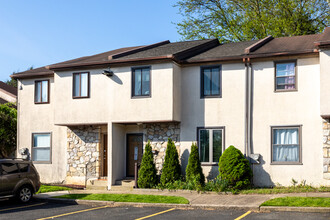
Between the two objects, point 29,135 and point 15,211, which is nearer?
point 15,211

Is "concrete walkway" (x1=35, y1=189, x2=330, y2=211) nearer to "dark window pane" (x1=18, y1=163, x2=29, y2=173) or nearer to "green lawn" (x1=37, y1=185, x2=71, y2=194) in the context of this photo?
"green lawn" (x1=37, y1=185, x2=71, y2=194)

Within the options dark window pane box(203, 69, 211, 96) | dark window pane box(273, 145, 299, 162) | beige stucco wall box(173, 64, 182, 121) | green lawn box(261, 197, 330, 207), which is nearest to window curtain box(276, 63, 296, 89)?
dark window pane box(273, 145, 299, 162)

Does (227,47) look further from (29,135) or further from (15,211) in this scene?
(15,211)

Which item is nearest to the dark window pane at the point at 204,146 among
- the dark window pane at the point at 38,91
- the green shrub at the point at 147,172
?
the green shrub at the point at 147,172

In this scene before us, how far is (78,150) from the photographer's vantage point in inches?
813

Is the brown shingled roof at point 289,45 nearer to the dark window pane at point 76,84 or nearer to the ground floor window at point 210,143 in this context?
the ground floor window at point 210,143

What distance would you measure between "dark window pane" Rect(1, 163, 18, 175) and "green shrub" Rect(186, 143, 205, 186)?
660 cm

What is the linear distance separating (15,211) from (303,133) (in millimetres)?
10874

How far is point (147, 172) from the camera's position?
1808cm

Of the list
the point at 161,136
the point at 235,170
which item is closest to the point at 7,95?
the point at 161,136

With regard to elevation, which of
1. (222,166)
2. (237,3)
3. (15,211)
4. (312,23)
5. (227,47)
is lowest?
(15,211)

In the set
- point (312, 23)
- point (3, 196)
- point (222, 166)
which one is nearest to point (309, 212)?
point (222, 166)

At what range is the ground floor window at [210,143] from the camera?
60.2 feet

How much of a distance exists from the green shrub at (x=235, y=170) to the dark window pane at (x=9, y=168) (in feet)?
25.0
